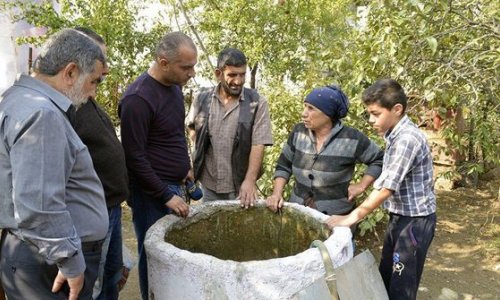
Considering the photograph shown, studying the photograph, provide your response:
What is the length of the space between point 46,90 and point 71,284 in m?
0.74

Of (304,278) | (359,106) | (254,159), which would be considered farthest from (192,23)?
(304,278)

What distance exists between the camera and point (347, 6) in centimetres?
574

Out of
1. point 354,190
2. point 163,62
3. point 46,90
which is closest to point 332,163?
point 354,190

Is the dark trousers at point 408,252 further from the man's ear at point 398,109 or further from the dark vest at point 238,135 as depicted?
the dark vest at point 238,135

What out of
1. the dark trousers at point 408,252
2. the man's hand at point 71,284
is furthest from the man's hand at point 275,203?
the man's hand at point 71,284

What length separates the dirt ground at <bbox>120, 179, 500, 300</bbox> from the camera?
3.98 m

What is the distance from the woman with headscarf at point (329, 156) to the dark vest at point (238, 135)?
1.14 ft

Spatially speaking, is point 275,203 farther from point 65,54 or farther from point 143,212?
point 65,54

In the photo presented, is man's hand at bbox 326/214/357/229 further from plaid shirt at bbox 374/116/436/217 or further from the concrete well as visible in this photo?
plaid shirt at bbox 374/116/436/217

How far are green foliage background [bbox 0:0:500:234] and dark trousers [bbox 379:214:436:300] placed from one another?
3.32 feet

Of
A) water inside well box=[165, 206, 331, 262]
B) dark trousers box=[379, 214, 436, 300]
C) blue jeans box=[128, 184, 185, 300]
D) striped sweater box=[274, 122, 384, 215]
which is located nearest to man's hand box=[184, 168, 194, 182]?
blue jeans box=[128, 184, 185, 300]

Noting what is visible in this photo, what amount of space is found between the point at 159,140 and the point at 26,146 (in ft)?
3.71

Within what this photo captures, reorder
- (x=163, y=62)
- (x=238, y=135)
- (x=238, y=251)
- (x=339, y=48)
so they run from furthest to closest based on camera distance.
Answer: (x=339, y=48) → (x=238, y=251) → (x=238, y=135) → (x=163, y=62)

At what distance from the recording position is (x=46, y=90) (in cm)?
179
